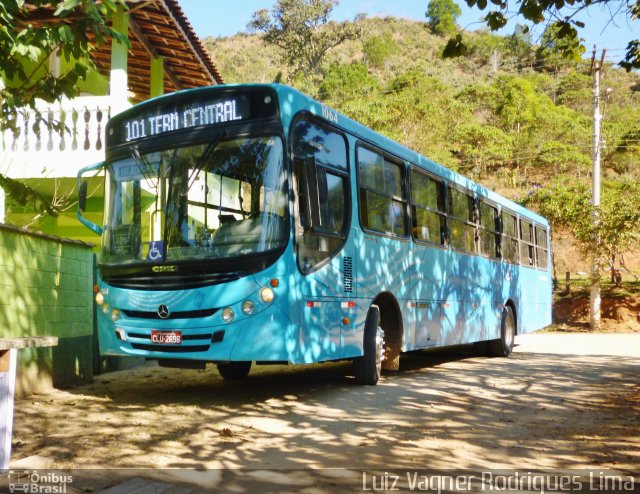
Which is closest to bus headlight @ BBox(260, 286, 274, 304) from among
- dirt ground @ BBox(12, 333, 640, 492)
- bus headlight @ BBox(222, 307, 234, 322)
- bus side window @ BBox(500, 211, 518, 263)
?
bus headlight @ BBox(222, 307, 234, 322)

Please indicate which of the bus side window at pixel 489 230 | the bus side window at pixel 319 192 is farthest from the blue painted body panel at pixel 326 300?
the bus side window at pixel 489 230

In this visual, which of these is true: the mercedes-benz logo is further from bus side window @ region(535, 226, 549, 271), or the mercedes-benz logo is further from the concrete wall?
bus side window @ region(535, 226, 549, 271)

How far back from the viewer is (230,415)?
6797 millimetres

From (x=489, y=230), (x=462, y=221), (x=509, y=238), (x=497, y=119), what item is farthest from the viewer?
(x=497, y=119)

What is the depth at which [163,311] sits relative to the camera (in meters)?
7.09

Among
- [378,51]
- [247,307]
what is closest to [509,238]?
[247,307]

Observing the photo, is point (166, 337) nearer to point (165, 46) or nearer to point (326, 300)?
point (326, 300)

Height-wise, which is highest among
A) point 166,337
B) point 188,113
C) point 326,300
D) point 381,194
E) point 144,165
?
point 188,113

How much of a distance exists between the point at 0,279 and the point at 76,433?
2.33 m

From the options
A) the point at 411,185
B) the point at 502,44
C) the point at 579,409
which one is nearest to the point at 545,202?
the point at 411,185

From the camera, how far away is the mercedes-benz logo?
23.2 feet

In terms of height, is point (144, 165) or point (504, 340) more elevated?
point (144, 165)

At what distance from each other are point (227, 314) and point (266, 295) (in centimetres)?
42

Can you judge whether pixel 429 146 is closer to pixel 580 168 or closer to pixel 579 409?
pixel 580 168
